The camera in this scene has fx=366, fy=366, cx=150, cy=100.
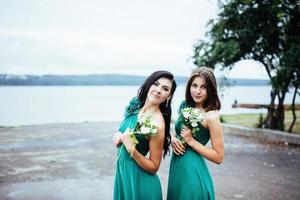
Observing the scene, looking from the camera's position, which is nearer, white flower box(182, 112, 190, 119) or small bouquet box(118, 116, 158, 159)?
small bouquet box(118, 116, 158, 159)

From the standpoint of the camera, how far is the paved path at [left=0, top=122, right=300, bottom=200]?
7.14m

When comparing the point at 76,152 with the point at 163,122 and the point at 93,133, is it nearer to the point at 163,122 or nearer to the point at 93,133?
the point at 93,133

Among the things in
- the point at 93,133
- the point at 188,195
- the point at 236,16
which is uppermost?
the point at 236,16

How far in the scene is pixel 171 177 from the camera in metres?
3.75

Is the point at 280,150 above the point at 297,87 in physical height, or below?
below

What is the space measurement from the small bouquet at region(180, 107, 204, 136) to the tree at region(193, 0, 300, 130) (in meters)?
9.35

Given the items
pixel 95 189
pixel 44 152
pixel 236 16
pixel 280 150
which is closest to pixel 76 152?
pixel 44 152

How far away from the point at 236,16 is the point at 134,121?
10928mm

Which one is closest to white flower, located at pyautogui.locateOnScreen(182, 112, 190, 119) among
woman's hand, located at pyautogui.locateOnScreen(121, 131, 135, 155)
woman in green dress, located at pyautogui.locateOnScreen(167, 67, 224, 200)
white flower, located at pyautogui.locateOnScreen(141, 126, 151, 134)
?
woman in green dress, located at pyautogui.locateOnScreen(167, 67, 224, 200)

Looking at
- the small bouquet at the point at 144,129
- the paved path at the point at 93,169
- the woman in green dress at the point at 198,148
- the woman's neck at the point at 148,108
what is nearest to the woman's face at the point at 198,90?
the woman in green dress at the point at 198,148

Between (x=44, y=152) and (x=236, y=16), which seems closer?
(x=44, y=152)

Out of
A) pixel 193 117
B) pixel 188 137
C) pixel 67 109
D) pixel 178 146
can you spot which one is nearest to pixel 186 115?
pixel 193 117

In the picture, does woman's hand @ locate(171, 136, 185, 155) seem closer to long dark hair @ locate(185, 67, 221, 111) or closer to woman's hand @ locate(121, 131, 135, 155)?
long dark hair @ locate(185, 67, 221, 111)

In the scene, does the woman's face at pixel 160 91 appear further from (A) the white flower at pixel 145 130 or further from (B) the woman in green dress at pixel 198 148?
(A) the white flower at pixel 145 130
